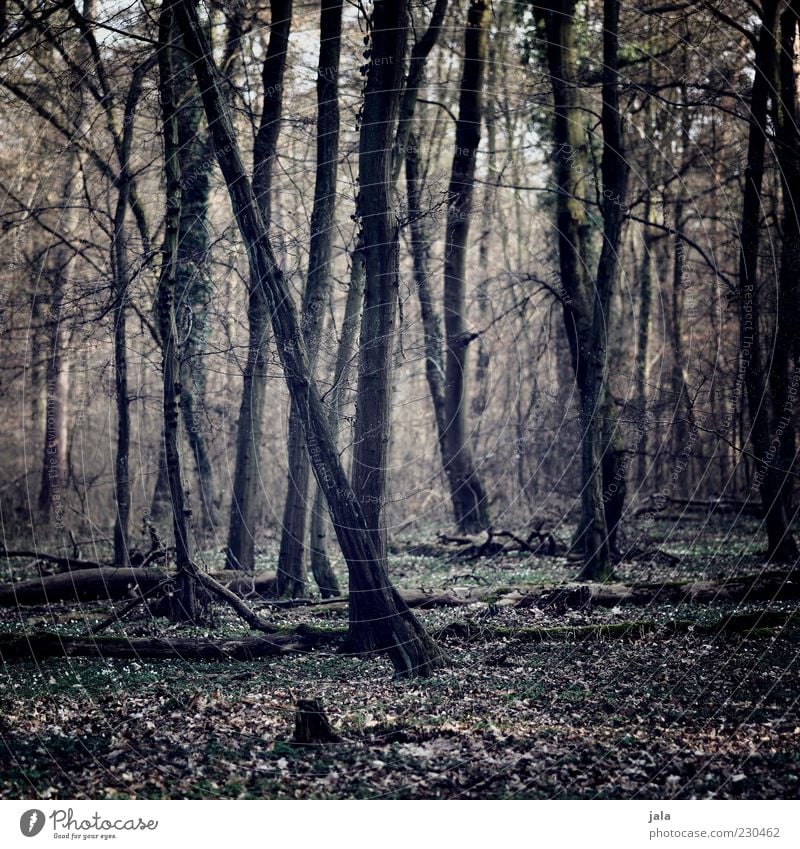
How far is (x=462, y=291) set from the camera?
21750 millimetres

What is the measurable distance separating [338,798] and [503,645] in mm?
3965

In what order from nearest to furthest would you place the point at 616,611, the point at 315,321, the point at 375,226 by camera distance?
1. the point at 375,226
2. the point at 616,611
3. the point at 315,321

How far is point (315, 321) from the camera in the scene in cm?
1437

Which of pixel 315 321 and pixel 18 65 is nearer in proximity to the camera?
pixel 315 321

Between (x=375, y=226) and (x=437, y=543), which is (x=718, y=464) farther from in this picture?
(x=375, y=226)

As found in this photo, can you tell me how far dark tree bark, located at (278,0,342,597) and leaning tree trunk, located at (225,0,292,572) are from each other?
2.48 ft

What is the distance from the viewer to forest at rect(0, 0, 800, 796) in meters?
8.39

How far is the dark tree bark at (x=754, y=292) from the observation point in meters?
14.0

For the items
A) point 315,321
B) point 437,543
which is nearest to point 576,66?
point 315,321

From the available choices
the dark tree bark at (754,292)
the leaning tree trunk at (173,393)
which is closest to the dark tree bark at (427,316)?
the dark tree bark at (754,292)

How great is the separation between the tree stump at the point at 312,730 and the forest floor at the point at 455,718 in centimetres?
10

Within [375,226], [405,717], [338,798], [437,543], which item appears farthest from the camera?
[437,543]

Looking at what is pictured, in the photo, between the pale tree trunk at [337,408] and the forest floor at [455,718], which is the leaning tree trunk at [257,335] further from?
the forest floor at [455,718]
